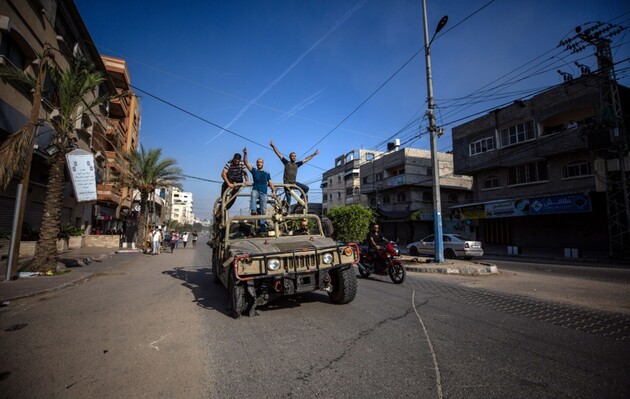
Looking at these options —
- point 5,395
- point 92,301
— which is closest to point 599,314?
point 5,395

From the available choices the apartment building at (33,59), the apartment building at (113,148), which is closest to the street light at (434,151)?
the apartment building at (33,59)

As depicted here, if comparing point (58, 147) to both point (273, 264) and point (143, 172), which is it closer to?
point (273, 264)

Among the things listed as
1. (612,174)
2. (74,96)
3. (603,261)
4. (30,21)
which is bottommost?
(603,261)

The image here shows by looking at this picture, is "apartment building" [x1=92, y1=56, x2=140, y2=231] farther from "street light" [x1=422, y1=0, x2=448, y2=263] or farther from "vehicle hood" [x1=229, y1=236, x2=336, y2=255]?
"vehicle hood" [x1=229, y1=236, x2=336, y2=255]

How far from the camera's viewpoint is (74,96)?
10219 mm

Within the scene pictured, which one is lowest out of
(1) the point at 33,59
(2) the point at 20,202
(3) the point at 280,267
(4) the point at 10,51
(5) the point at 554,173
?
(3) the point at 280,267

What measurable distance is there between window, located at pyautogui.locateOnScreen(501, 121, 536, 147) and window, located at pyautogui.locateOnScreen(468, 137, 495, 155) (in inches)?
42.8

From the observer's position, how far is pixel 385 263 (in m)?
8.97

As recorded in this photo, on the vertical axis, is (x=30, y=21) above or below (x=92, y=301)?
above

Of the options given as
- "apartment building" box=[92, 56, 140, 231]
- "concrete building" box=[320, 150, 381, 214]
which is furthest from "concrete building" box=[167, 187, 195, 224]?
"apartment building" box=[92, 56, 140, 231]

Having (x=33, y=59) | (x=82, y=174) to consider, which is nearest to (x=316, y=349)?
(x=82, y=174)

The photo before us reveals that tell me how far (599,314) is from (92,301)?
32.6ft

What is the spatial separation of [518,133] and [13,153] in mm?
31090

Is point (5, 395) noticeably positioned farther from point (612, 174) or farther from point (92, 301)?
point (612, 174)
